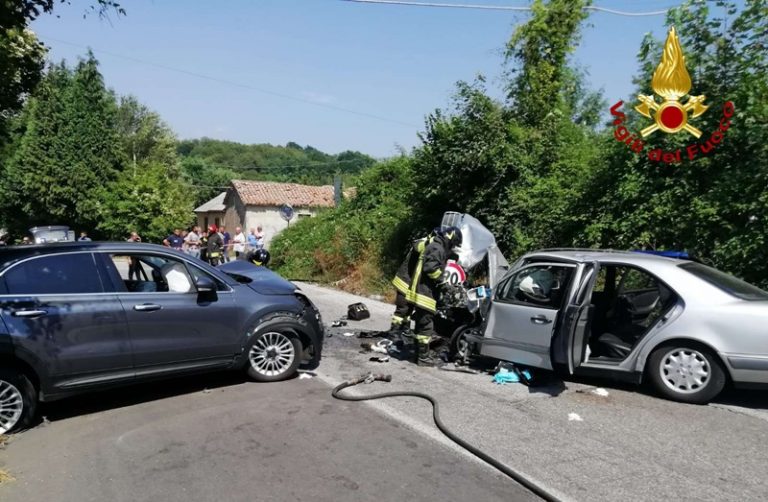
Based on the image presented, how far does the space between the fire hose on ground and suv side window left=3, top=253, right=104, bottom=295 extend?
8.97 feet

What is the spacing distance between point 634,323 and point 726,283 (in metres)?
1.08

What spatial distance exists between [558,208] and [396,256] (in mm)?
5867

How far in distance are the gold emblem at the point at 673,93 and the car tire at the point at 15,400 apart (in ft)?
30.1

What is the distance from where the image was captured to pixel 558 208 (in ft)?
36.7

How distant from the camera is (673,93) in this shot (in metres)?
9.20

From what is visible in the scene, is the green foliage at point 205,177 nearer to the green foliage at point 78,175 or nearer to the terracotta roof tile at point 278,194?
the terracotta roof tile at point 278,194

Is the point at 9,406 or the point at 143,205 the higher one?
the point at 143,205

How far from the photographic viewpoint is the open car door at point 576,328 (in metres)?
5.70

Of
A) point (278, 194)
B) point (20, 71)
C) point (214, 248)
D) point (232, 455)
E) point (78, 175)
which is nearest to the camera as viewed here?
point (232, 455)

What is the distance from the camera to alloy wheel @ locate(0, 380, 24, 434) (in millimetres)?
5031

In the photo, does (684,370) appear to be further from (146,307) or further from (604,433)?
(146,307)

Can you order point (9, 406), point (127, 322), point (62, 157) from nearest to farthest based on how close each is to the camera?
point (9, 406) → point (127, 322) → point (62, 157)

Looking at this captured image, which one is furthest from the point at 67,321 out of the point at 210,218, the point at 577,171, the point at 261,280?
the point at 210,218

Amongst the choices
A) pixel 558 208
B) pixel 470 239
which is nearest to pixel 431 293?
pixel 470 239
